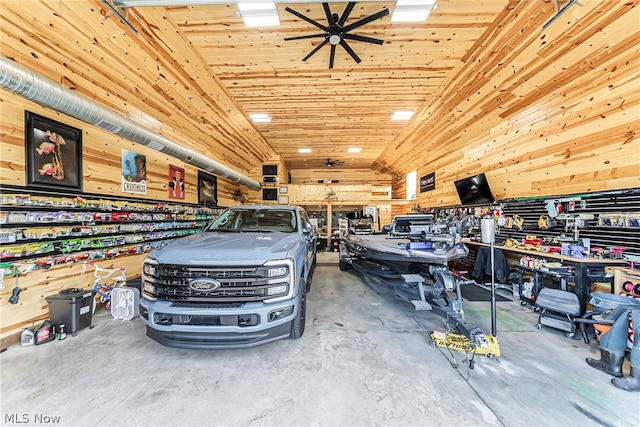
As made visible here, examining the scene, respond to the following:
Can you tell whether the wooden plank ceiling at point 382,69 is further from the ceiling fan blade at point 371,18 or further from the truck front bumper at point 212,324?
the truck front bumper at point 212,324

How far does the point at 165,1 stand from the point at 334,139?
6246mm

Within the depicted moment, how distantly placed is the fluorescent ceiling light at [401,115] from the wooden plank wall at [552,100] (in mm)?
268

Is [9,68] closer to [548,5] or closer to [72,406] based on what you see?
[72,406]

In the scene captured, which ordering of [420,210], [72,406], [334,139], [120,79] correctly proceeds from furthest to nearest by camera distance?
[420,210], [334,139], [120,79], [72,406]

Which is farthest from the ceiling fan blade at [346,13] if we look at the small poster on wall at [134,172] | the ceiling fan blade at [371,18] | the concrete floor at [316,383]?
the small poster on wall at [134,172]

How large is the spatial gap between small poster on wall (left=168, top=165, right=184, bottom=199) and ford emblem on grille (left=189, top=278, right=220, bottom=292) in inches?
161

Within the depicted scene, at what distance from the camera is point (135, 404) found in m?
1.83

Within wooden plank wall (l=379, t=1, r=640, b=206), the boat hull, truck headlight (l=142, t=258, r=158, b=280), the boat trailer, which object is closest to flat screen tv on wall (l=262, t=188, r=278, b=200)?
wooden plank wall (l=379, t=1, r=640, b=206)

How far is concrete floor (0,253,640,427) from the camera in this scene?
172cm

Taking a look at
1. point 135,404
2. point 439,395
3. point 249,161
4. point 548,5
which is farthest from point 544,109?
point 249,161

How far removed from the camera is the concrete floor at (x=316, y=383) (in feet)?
5.65

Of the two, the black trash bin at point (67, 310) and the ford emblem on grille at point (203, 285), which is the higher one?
the ford emblem on grille at point (203, 285)

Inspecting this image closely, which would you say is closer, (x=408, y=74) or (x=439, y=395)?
(x=439, y=395)

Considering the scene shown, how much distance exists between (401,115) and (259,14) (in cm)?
423
